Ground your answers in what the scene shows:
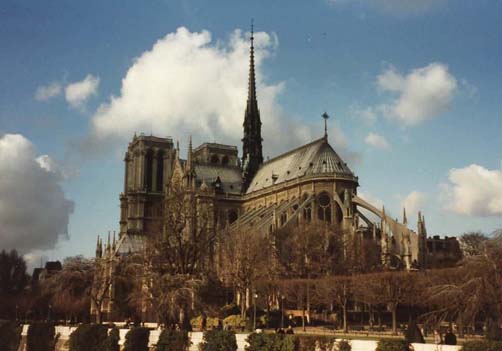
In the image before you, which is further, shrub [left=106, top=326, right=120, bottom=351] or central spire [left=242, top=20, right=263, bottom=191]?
central spire [left=242, top=20, right=263, bottom=191]

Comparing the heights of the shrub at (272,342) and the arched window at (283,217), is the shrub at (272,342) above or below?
below

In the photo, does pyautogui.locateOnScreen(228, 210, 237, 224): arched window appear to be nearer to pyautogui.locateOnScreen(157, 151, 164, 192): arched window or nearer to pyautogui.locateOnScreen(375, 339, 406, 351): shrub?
pyautogui.locateOnScreen(157, 151, 164, 192): arched window

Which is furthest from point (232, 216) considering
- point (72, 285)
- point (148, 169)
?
point (72, 285)

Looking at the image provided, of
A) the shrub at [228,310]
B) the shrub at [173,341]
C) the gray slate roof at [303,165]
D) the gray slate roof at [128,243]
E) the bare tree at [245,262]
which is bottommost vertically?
the shrub at [173,341]

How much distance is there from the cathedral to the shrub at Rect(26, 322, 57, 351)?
1171cm

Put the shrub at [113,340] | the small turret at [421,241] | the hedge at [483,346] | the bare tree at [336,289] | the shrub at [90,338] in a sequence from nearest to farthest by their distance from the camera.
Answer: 1. the hedge at [483,346]
2. the shrub at [113,340]
3. the shrub at [90,338]
4. the bare tree at [336,289]
5. the small turret at [421,241]

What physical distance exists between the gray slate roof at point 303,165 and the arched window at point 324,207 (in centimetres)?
308

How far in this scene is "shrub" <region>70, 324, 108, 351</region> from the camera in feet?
136

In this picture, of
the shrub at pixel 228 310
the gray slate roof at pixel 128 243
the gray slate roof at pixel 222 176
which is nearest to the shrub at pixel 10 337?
the shrub at pixel 228 310

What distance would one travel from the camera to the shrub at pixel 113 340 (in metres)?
39.6

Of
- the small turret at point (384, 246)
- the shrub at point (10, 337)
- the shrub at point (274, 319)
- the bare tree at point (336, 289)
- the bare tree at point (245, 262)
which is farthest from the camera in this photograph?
the small turret at point (384, 246)

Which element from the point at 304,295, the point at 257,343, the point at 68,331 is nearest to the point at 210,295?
the point at 304,295

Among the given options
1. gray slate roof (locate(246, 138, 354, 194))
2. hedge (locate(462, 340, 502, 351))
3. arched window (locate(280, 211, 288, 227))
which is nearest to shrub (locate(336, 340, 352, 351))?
hedge (locate(462, 340, 502, 351))

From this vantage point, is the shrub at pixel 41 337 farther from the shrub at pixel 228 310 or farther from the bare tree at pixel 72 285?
the bare tree at pixel 72 285
